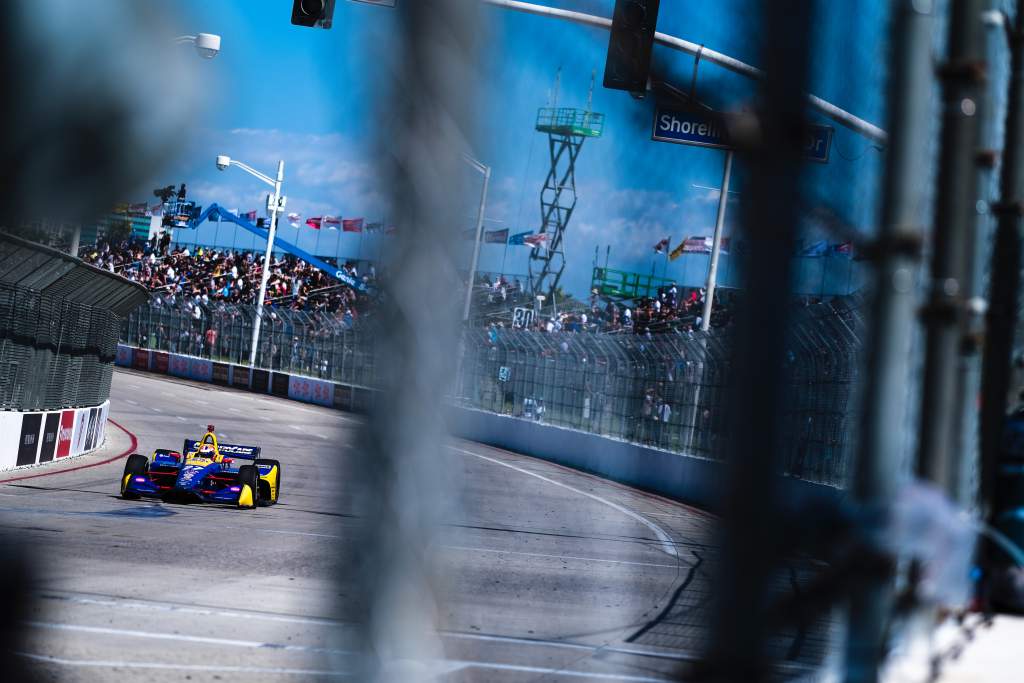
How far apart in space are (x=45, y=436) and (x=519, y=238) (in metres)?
17.2

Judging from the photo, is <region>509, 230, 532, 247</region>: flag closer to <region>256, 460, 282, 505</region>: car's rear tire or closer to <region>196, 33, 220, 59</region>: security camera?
<region>196, 33, 220, 59</region>: security camera

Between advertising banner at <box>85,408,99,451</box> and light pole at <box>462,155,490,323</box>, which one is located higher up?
light pole at <box>462,155,490,323</box>

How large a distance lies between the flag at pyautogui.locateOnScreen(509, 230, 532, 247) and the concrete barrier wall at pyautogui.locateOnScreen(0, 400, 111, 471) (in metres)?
15.1

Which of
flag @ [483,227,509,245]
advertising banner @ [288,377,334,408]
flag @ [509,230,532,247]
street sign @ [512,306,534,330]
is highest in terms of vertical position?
flag @ [509,230,532,247]

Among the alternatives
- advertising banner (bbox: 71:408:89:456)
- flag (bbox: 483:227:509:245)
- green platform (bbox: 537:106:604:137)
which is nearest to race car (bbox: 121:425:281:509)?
advertising banner (bbox: 71:408:89:456)

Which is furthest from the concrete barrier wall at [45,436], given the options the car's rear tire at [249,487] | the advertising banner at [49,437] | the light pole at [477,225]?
the light pole at [477,225]

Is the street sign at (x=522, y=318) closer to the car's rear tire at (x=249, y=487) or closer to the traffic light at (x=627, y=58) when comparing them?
the traffic light at (x=627, y=58)

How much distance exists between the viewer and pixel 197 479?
14281 mm

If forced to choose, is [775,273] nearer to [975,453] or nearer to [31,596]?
[31,596]

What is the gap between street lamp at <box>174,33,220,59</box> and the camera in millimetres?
1191

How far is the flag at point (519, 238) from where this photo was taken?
4.53 ft

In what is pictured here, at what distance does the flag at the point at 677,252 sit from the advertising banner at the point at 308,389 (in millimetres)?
35511

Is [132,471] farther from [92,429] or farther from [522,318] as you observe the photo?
[522,318]

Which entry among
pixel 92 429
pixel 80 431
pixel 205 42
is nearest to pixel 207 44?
pixel 205 42
